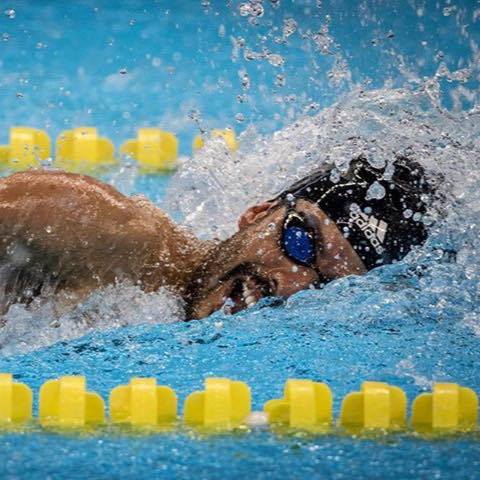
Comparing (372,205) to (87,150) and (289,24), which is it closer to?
(87,150)

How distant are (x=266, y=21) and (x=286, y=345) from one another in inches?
135

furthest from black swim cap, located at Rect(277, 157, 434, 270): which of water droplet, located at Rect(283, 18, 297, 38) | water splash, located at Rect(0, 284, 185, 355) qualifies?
water droplet, located at Rect(283, 18, 297, 38)

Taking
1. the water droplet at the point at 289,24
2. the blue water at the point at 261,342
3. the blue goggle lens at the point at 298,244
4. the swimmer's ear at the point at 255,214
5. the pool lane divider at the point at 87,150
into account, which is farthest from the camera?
the water droplet at the point at 289,24

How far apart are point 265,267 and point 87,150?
2.06m

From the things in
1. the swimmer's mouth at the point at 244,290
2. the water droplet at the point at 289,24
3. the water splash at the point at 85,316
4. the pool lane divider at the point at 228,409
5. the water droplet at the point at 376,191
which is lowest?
the pool lane divider at the point at 228,409

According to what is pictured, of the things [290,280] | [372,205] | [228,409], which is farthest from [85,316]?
[372,205]

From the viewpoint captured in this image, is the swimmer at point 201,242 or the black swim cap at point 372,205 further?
the black swim cap at point 372,205

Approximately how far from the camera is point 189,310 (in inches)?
97.2

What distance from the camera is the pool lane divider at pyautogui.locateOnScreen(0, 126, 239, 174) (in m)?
4.27

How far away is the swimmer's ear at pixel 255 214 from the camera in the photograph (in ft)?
8.34

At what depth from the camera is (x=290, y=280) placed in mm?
2447

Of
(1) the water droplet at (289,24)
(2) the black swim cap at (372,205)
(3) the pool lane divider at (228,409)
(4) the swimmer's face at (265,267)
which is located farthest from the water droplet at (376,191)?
(1) the water droplet at (289,24)

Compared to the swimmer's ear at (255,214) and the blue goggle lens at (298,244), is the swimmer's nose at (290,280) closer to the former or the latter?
the blue goggle lens at (298,244)

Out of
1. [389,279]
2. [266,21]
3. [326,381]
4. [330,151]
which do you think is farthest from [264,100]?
[326,381]
